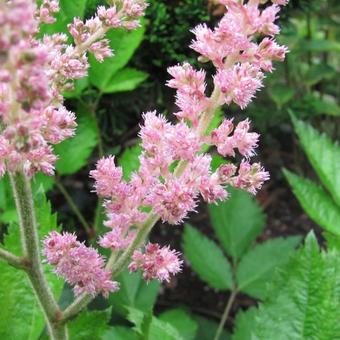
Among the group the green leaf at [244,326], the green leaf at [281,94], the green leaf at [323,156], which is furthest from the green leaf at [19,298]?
the green leaf at [281,94]

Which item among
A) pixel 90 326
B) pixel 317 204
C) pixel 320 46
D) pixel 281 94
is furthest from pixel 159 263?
pixel 320 46

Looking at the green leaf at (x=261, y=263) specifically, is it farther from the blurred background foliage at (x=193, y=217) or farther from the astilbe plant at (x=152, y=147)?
the astilbe plant at (x=152, y=147)

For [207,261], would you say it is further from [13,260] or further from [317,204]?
[13,260]

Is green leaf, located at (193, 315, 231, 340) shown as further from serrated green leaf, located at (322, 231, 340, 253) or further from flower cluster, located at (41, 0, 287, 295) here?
flower cluster, located at (41, 0, 287, 295)

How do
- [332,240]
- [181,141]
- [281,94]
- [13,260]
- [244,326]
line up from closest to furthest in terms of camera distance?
[181,141] → [13,260] → [332,240] → [244,326] → [281,94]

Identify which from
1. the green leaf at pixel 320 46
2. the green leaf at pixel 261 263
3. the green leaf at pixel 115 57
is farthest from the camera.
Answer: the green leaf at pixel 320 46

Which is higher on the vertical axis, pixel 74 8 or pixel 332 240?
pixel 74 8

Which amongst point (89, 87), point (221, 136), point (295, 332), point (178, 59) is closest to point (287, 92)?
point (178, 59)
